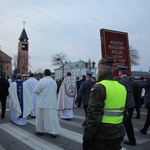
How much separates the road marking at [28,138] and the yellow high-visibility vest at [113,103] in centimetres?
320

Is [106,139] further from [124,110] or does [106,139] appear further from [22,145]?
[22,145]

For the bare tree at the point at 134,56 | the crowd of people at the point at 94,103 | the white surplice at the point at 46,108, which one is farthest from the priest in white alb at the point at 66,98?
the bare tree at the point at 134,56

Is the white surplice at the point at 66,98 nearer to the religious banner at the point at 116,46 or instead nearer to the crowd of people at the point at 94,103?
the crowd of people at the point at 94,103

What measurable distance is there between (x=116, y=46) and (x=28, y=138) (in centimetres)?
399

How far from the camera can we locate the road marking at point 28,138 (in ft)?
19.1

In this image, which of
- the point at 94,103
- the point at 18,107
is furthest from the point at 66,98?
the point at 94,103

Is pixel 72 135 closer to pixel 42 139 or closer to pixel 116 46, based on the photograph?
pixel 42 139

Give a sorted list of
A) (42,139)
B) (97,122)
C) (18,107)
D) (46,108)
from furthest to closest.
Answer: (18,107) → (46,108) → (42,139) → (97,122)

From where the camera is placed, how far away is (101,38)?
24.0ft

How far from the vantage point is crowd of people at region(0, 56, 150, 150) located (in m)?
2.76

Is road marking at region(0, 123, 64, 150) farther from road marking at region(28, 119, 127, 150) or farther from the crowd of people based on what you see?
road marking at region(28, 119, 127, 150)

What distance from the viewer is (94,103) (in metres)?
2.72

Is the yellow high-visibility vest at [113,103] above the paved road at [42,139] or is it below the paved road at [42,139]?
above

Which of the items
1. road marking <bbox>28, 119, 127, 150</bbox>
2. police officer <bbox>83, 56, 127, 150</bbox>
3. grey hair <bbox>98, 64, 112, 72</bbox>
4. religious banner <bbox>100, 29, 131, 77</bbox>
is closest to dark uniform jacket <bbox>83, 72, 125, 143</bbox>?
police officer <bbox>83, 56, 127, 150</bbox>
